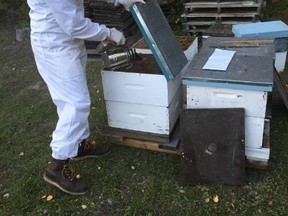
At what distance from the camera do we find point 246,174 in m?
2.96

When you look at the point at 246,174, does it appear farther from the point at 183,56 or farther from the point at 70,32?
the point at 70,32

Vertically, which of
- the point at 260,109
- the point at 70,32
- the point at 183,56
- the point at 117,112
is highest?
the point at 70,32

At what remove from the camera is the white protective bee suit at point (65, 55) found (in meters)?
2.57

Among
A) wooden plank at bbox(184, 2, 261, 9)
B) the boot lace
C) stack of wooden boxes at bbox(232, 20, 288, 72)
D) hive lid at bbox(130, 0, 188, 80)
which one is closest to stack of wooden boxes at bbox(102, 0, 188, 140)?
hive lid at bbox(130, 0, 188, 80)

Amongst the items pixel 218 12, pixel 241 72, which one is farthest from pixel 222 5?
pixel 241 72

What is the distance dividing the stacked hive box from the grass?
5.32 feet

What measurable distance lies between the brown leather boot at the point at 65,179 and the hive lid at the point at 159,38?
1.13 meters

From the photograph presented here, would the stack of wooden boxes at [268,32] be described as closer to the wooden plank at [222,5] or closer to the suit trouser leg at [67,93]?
the wooden plank at [222,5]

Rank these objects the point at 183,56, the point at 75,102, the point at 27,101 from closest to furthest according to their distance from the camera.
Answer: the point at 75,102 → the point at 183,56 → the point at 27,101

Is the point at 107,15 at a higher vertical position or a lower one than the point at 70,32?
lower

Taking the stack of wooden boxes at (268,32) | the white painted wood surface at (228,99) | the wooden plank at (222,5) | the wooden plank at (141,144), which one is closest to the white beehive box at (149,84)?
the wooden plank at (141,144)

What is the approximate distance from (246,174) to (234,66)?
903 millimetres

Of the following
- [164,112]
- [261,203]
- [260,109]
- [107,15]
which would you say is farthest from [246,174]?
[107,15]

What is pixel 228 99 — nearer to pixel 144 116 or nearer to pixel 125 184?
pixel 144 116
